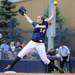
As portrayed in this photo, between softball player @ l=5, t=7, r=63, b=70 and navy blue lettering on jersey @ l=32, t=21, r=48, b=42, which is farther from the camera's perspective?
navy blue lettering on jersey @ l=32, t=21, r=48, b=42

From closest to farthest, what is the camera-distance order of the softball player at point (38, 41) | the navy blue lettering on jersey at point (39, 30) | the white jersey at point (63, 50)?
1. the softball player at point (38, 41)
2. the navy blue lettering on jersey at point (39, 30)
3. the white jersey at point (63, 50)

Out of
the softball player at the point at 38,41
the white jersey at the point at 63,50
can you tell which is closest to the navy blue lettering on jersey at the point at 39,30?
the softball player at the point at 38,41

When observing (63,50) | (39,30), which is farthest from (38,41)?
(63,50)

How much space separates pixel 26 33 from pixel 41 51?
7.32 metres

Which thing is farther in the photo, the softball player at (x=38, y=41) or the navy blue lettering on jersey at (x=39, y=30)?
the navy blue lettering on jersey at (x=39, y=30)

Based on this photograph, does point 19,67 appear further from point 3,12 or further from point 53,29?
point 3,12

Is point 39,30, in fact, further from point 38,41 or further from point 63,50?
point 63,50

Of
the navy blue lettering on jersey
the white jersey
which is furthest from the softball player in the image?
the white jersey

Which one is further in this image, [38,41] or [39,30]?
[39,30]

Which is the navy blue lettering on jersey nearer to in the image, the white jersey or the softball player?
the softball player

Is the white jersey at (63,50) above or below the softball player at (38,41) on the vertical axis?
below

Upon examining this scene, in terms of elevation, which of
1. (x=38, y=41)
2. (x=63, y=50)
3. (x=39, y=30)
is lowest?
(x=63, y=50)

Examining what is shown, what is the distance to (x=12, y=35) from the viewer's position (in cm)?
1958

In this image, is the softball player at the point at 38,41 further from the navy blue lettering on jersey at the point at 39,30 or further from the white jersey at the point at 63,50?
the white jersey at the point at 63,50
